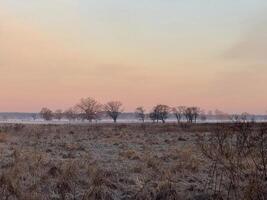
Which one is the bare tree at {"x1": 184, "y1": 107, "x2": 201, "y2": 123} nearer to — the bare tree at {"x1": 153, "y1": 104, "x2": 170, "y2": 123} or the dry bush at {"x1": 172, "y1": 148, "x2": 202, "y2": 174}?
the bare tree at {"x1": 153, "y1": 104, "x2": 170, "y2": 123}

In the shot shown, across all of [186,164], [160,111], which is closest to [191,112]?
[160,111]

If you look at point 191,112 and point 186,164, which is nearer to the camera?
point 186,164

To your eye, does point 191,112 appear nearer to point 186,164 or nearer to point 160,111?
point 160,111

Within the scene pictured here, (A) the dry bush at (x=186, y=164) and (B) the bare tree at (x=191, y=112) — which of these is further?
(B) the bare tree at (x=191, y=112)

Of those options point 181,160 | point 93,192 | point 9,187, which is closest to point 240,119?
point 93,192

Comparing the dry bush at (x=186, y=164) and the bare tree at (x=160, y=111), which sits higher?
the bare tree at (x=160, y=111)

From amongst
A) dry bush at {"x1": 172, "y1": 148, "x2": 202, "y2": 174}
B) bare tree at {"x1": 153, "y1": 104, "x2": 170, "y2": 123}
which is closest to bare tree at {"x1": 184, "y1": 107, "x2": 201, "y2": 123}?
bare tree at {"x1": 153, "y1": 104, "x2": 170, "y2": 123}

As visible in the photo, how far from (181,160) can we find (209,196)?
5586 millimetres

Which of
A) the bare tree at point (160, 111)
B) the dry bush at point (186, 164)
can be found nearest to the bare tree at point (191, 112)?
the bare tree at point (160, 111)

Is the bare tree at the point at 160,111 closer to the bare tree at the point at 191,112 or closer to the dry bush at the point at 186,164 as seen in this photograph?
the bare tree at the point at 191,112

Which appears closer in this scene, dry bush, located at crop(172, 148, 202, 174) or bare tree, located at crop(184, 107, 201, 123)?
dry bush, located at crop(172, 148, 202, 174)

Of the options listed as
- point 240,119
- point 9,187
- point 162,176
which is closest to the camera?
point 240,119

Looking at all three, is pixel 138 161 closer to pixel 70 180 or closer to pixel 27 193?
pixel 70 180

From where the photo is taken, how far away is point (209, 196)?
29.0 feet
